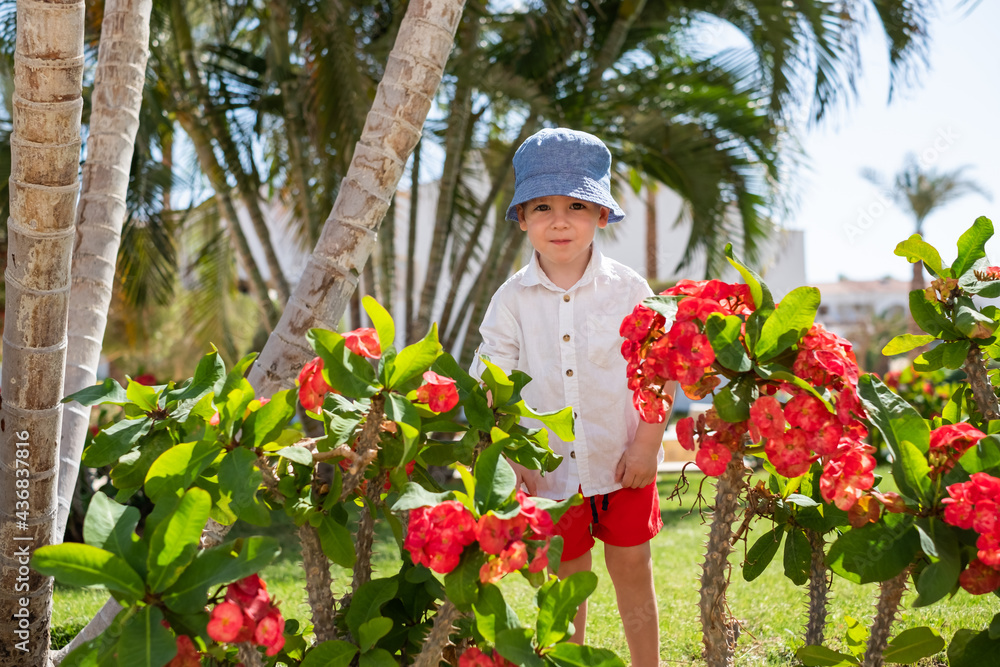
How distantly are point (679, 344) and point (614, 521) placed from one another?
3.00 feet

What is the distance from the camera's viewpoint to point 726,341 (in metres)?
1.13

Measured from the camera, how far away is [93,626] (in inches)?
64.8

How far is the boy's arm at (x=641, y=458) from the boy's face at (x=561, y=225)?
0.43 meters

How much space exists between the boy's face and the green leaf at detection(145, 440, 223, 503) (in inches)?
41.3

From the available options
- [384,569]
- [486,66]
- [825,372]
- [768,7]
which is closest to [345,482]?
[825,372]

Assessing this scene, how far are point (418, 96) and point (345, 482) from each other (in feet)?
3.44

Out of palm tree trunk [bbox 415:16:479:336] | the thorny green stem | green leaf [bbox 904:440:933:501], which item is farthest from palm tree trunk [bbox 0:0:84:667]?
palm tree trunk [bbox 415:16:479:336]

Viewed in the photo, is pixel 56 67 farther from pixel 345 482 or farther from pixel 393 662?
pixel 393 662

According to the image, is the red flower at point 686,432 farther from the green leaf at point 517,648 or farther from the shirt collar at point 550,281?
the shirt collar at point 550,281

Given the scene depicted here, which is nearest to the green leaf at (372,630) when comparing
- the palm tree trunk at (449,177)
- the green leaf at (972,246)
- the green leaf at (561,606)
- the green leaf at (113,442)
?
the green leaf at (561,606)

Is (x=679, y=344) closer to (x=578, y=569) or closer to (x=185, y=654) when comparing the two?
(x=185, y=654)

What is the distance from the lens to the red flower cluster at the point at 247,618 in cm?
100

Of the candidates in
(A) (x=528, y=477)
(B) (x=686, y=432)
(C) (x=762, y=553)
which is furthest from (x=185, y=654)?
(C) (x=762, y=553)

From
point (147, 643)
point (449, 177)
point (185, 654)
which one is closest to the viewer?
point (147, 643)
